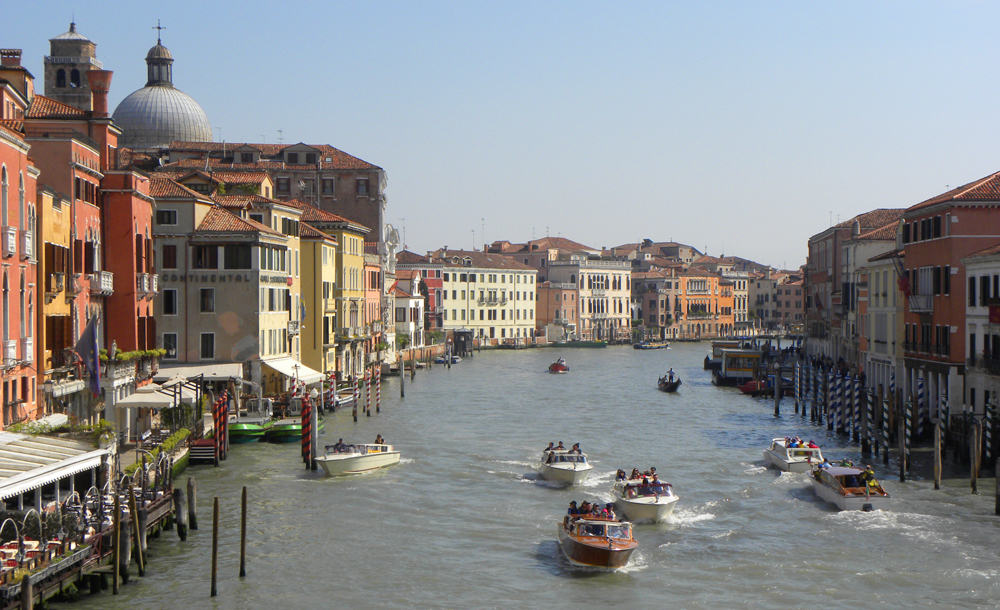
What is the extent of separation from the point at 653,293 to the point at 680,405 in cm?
8531

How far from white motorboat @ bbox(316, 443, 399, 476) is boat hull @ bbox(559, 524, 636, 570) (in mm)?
11240

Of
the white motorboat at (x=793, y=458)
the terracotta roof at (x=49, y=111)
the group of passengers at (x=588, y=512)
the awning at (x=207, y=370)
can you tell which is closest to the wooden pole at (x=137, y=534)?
the group of passengers at (x=588, y=512)

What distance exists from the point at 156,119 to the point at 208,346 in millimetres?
42848

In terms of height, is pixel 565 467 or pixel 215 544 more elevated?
pixel 215 544

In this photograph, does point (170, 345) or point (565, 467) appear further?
point (170, 345)

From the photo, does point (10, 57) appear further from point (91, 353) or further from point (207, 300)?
point (207, 300)

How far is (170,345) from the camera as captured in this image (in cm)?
4353

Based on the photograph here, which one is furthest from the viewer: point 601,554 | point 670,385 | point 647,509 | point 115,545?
point 670,385

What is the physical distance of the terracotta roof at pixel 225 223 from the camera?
44000mm

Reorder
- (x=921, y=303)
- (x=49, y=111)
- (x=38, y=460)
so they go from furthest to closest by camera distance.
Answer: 1. (x=921, y=303)
2. (x=49, y=111)
3. (x=38, y=460)

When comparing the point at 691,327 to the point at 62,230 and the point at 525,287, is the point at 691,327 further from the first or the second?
the point at 62,230

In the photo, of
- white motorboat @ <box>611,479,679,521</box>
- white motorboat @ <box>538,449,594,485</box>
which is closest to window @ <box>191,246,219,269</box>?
white motorboat @ <box>538,449,594,485</box>

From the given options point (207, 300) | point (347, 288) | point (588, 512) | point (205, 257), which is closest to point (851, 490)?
point (588, 512)

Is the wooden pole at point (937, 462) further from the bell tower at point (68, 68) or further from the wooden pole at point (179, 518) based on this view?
the bell tower at point (68, 68)
